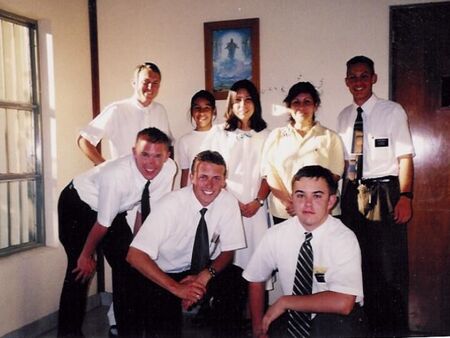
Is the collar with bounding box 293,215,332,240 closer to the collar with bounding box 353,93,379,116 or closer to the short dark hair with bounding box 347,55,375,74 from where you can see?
the collar with bounding box 353,93,379,116

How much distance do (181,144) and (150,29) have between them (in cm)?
65

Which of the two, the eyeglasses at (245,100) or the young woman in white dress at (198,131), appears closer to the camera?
the eyeglasses at (245,100)

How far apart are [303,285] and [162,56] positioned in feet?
4.88

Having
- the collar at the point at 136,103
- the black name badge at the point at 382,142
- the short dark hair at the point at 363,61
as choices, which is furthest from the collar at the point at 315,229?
the collar at the point at 136,103

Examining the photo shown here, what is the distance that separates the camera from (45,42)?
2.07 m

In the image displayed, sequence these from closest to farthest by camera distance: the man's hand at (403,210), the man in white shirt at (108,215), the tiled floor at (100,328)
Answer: the man in white shirt at (108,215) < the man's hand at (403,210) < the tiled floor at (100,328)

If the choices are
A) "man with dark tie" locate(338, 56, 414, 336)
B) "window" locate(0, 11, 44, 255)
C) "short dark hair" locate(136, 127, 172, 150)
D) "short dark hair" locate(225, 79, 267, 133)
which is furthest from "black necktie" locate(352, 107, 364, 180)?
"window" locate(0, 11, 44, 255)

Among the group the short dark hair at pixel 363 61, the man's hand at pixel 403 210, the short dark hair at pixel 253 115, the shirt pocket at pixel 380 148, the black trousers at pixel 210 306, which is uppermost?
the short dark hair at pixel 363 61

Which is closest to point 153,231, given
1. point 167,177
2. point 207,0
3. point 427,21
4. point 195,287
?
point 195,287

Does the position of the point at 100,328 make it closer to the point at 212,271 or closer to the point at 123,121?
the point at 212,271

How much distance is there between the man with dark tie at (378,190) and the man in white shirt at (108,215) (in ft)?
2.85

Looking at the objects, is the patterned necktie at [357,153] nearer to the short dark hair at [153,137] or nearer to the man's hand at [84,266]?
the short dark hair at [153,137]

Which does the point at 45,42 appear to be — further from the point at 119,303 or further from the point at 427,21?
the point at 427,21

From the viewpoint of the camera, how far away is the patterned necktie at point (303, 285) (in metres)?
1.46
